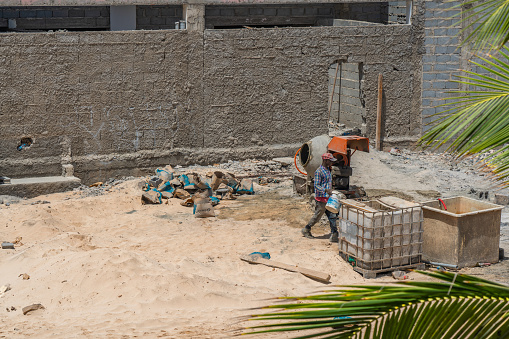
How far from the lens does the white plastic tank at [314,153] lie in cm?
1214

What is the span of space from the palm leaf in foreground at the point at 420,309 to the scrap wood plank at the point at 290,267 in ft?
21.0

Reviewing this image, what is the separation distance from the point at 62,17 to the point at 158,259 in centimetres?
1104

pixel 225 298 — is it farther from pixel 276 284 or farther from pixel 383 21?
pixel 383 21

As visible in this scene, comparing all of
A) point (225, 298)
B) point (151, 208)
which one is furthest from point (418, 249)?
point (151, 208)

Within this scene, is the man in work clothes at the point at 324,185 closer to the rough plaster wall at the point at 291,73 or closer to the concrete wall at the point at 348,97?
the rough plaster wall at the point at 291,73

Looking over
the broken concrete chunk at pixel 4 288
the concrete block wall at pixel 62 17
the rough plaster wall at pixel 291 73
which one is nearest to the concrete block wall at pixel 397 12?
the rough plaster wall at pixel 291 73

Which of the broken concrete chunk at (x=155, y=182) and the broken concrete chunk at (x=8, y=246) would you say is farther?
the broken concrete chunk at (x=155, y=182)

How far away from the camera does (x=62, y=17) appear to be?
18453 millimetres

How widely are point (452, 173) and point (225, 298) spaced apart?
8.06 m

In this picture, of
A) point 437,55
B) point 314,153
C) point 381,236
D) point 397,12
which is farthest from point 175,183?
point 397,12

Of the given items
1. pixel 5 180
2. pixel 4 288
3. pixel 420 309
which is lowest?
pixel 4 288

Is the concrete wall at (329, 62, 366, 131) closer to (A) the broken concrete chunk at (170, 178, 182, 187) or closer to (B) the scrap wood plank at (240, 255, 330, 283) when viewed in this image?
(A) the broken concrete chunk at (170, 178, 182, 187)

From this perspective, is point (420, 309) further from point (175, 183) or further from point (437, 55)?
point (437, 55)

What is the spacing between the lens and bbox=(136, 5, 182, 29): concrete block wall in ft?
59.8
